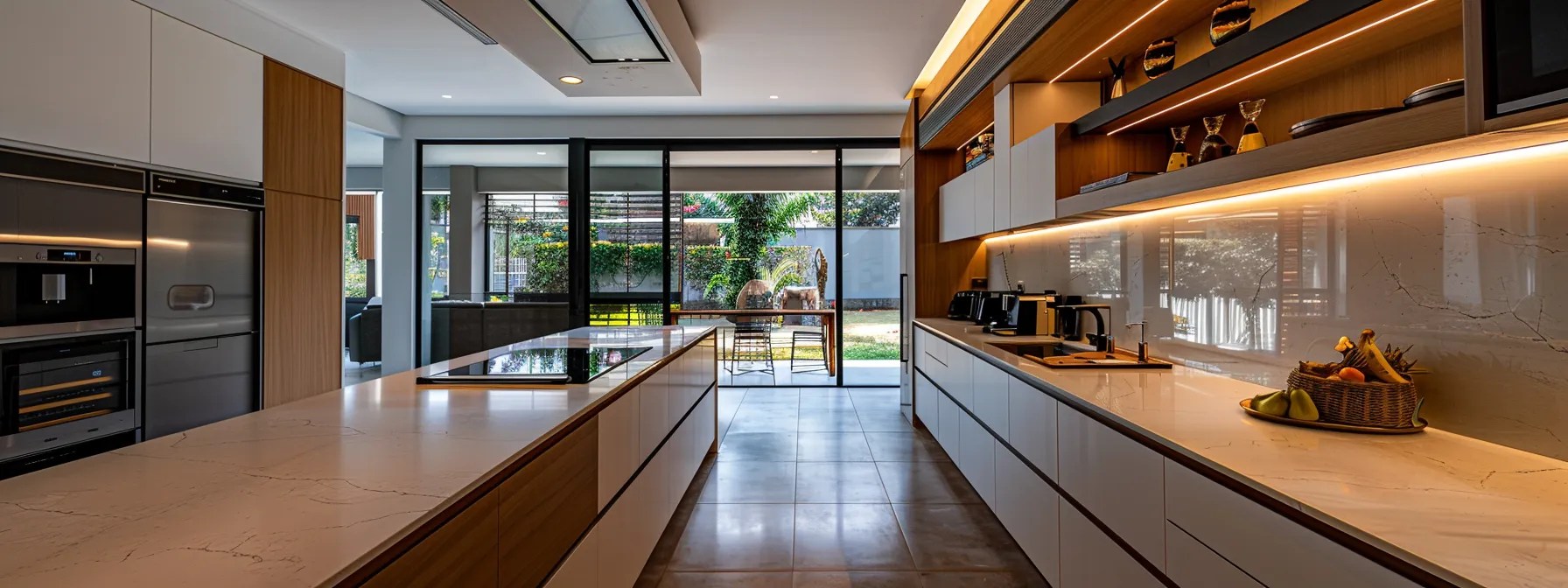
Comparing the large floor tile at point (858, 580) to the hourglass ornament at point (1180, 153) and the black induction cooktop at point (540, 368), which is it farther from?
the hourglass ornament at point (1180, 153)

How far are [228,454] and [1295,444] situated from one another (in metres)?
2.18

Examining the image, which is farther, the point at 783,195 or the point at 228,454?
the point at 783,195

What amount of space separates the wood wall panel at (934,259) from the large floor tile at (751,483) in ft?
5.92

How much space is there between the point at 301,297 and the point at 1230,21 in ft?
16.1

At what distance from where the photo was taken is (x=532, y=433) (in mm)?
1371

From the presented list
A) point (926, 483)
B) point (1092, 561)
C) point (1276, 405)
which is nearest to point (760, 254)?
point (926, 483)

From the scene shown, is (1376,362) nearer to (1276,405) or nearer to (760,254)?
(1276,405)

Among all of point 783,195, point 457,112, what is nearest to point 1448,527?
point 457,112

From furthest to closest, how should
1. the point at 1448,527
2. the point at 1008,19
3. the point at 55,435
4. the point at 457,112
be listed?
the point at 457,112
the point at 1008,19
the point at 55,435
the point at 1448,527

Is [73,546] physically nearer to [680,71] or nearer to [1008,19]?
[680,71]

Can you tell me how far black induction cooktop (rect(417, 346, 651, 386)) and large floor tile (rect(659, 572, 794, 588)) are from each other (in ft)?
2.85

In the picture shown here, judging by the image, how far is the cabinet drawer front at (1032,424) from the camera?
2174mm

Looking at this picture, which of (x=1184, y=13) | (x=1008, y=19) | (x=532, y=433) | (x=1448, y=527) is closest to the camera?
(x=1448, y=527)

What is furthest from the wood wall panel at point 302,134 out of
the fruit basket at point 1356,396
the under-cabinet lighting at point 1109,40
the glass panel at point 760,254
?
the fruit basket at point 1356,396
